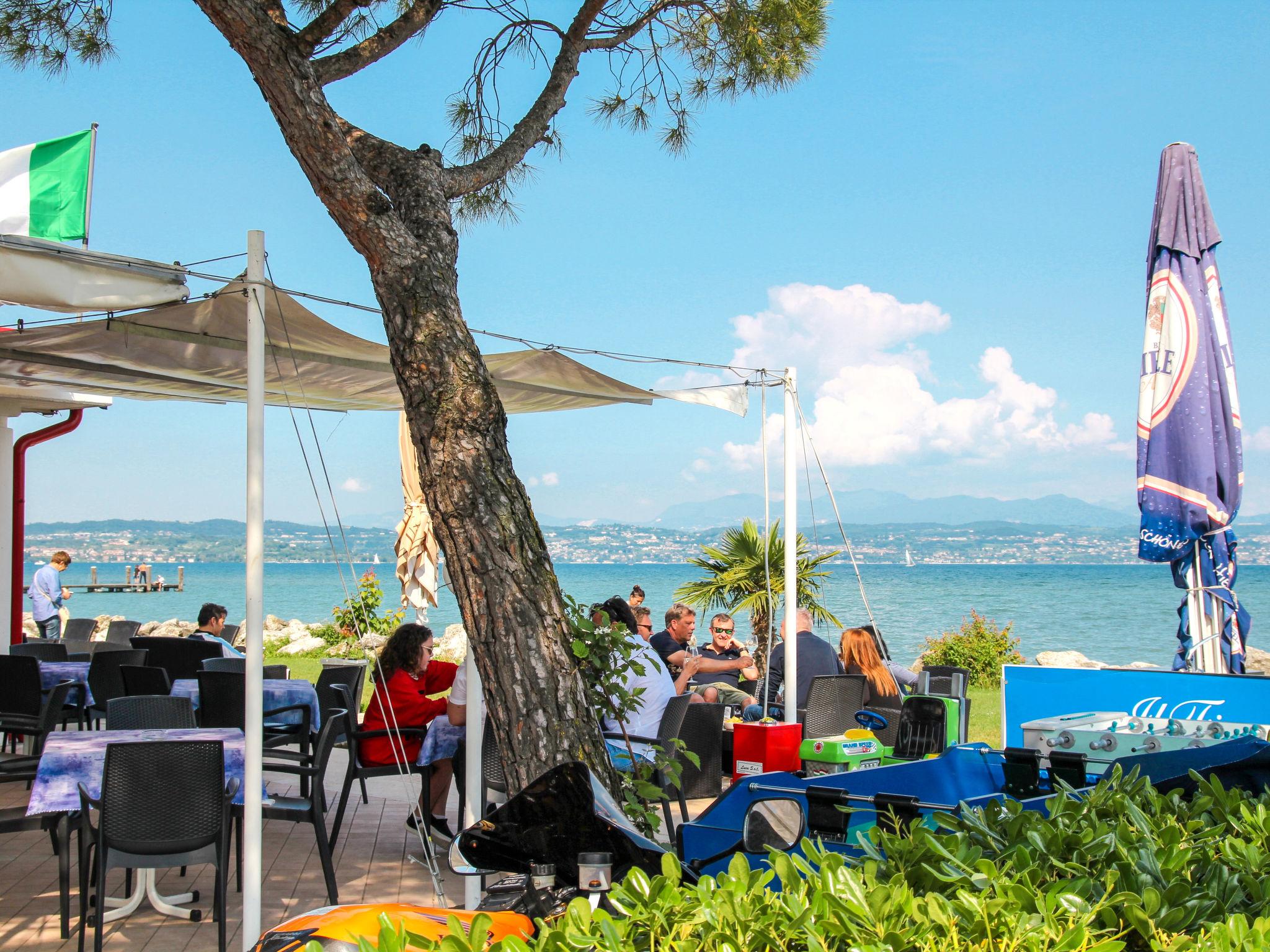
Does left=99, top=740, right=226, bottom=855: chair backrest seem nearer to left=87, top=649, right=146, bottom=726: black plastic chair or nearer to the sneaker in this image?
the sneaker

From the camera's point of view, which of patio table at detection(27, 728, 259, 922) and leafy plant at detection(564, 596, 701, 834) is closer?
leafy plant at detection(564, 596, 701, 834)

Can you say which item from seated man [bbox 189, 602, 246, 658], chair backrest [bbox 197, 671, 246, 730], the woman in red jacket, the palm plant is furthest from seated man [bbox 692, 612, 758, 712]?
seated man [bbox 189, 602, 246, 658]

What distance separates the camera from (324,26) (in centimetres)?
412

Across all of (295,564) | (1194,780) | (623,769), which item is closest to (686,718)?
(623,769)

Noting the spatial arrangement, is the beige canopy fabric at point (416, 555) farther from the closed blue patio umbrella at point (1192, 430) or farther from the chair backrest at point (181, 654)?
the closed blue patio umbrella at point (1192, 430)

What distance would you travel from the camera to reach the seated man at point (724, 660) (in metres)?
8.10

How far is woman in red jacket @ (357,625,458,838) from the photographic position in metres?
5.50

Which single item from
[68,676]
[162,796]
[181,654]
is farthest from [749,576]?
[162,796]

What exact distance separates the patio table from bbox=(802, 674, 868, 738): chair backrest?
3.36 metres

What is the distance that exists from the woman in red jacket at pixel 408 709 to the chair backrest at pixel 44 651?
12.1 feet

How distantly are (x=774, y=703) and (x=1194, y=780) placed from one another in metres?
5.07

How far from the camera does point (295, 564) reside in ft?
445

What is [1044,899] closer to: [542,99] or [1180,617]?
[542,99]

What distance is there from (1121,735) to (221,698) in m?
4.32
